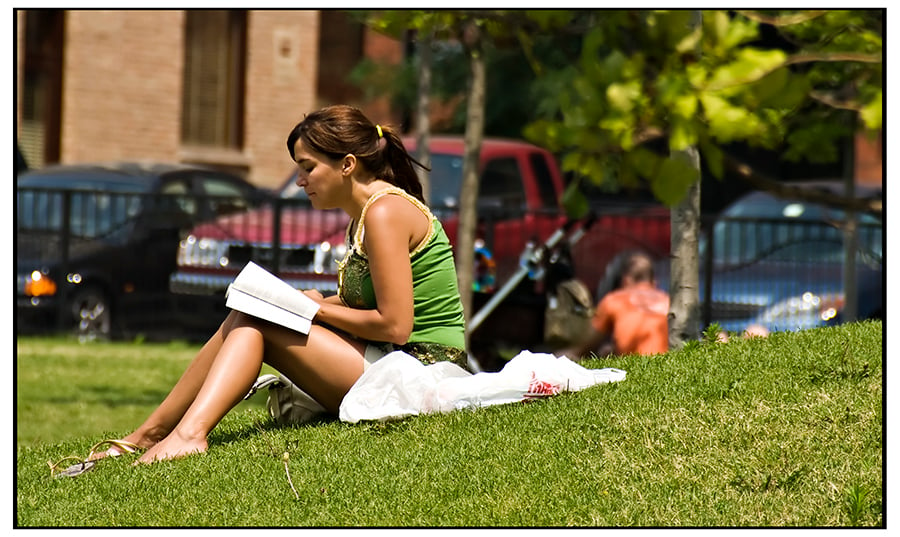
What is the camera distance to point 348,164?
5348 millimetres

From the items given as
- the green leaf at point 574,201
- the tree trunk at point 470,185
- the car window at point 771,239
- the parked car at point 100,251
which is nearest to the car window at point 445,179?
the parked car at point 100,251

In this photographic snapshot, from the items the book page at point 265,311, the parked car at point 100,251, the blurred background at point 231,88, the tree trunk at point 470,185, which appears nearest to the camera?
the book page at point 265,311

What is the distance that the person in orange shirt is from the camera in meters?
8.70

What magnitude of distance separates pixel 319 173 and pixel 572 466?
153 cm

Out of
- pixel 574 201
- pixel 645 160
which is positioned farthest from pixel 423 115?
pixel 645 160

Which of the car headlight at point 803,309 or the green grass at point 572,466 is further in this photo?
→ the car headlight at point 803,309

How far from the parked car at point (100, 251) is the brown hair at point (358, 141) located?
7749 millimetres

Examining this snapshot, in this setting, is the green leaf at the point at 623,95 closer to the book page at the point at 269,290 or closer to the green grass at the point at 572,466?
the green grass at the point at 572,466

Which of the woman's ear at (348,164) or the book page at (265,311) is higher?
the woman's ear at (348,164)

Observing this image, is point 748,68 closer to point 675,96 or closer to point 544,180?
point 675,96

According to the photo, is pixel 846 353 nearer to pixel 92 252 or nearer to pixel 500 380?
pixel 500 380

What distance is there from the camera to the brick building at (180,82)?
21.8 metres
